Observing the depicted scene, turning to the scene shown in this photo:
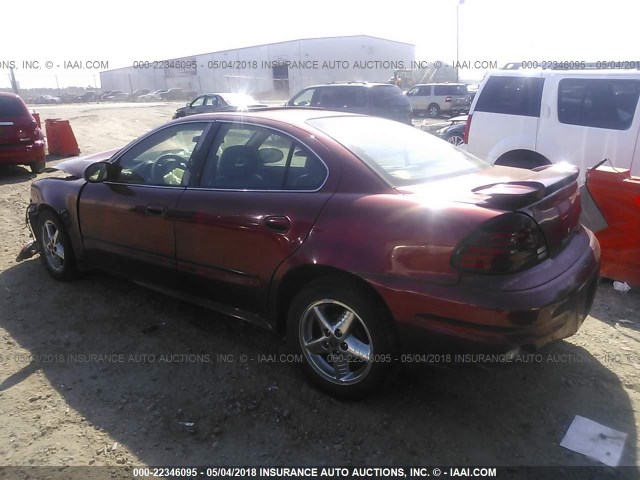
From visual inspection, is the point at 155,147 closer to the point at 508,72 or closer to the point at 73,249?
the point at 73,249

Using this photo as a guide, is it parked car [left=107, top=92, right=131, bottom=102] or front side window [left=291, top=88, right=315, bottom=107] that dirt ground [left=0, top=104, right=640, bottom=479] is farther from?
parked car [left=107, top=92, right=131, bottom=102]

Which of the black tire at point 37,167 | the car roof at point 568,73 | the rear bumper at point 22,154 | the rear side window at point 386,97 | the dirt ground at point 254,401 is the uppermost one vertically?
the car roof at point 568,73

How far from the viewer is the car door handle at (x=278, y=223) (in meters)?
2.93

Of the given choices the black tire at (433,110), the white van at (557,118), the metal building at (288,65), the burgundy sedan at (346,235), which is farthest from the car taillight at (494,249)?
the metal building at (288,65)

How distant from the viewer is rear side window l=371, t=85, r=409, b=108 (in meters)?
13.1

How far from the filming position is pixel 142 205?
374 centimetres

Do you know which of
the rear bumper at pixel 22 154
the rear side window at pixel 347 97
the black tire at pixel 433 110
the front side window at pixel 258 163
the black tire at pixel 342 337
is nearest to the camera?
the black tire at pixel 342 337

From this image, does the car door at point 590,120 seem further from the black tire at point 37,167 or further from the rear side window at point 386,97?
the black tire at point 37,167

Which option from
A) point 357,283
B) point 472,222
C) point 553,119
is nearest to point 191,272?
point 357,283

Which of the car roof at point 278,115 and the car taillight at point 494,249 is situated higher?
the car roof at point 278,115

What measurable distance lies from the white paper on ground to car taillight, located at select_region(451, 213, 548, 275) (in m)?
0.93

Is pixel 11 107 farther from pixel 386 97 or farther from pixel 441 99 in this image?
pixel 441 99

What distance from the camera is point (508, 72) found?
6.80 metres

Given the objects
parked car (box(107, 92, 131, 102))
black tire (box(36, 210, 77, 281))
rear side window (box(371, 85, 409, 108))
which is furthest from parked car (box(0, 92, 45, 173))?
parked car (box(107, 92, 131, 102))
